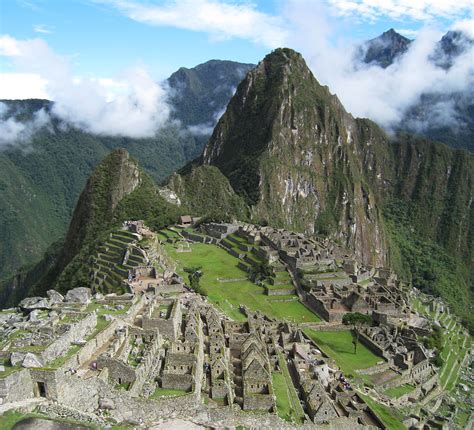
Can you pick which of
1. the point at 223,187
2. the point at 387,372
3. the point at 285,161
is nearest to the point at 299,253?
the point at 387,372

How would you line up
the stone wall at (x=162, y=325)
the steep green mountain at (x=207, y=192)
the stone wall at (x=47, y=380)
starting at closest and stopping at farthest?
the stone wall at (x=47, y=380)
the stone wall at (x=162, y=325)
the steep green mountain at (x=207, y=192)

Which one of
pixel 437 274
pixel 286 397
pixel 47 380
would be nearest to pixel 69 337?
pixel 47 380

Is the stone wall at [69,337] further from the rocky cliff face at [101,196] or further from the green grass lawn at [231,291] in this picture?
the rocky cliff face at [101,196]

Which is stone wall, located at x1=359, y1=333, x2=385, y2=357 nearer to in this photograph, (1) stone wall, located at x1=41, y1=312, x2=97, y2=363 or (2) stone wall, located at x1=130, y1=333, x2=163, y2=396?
(2) stone wall, located at x1=130, y1=333, x2=163, y2=396

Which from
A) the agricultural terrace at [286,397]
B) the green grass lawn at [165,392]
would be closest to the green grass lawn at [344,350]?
the agricultural terrace at [286,397]

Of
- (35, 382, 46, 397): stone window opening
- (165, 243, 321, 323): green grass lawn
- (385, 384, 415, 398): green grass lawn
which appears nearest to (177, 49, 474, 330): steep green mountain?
(165, 243, 321, 323): green grass lawn

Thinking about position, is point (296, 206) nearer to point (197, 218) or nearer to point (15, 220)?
point (197, 218)

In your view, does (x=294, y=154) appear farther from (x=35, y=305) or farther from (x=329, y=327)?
(x=35, y=305)
